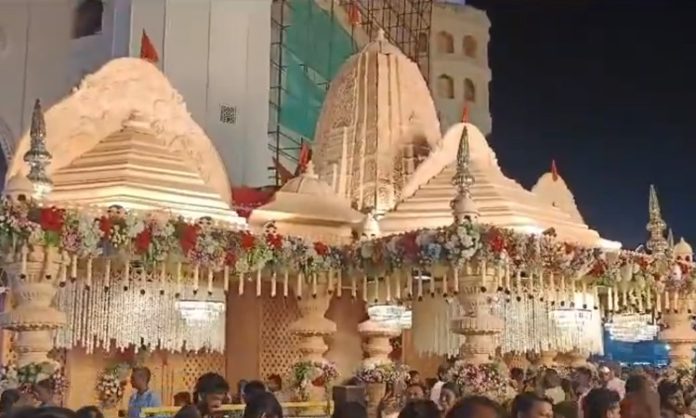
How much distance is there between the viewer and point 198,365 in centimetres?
1099

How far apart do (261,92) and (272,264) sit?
9.35m

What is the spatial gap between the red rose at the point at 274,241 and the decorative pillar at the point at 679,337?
17.9 feet

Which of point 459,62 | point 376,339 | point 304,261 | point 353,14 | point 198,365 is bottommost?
point 198,365

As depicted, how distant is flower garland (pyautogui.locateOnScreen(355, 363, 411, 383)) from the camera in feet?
33.9

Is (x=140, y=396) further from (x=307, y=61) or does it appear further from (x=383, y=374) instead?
(x=307, y=61)

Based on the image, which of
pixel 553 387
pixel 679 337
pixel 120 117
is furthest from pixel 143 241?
pixel 679 337

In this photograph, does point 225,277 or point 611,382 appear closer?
point 611,382

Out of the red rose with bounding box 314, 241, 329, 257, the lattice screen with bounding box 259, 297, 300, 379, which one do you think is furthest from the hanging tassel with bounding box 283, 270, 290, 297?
the lattice screen with bounding box 259, 297, 300, 379

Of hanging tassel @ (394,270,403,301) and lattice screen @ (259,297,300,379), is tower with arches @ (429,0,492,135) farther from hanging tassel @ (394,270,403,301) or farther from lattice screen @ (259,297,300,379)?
hanging tassel @ (394,270,403,301)

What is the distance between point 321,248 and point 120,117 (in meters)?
2.67

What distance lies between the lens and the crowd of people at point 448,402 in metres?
3.63

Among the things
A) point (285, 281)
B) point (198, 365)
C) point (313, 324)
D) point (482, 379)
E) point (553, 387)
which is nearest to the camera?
point (482, 379)

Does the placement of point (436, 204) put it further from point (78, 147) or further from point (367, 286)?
point (78, 147)

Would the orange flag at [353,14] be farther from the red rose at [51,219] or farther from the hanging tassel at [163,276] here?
the red rose at [51,219]
